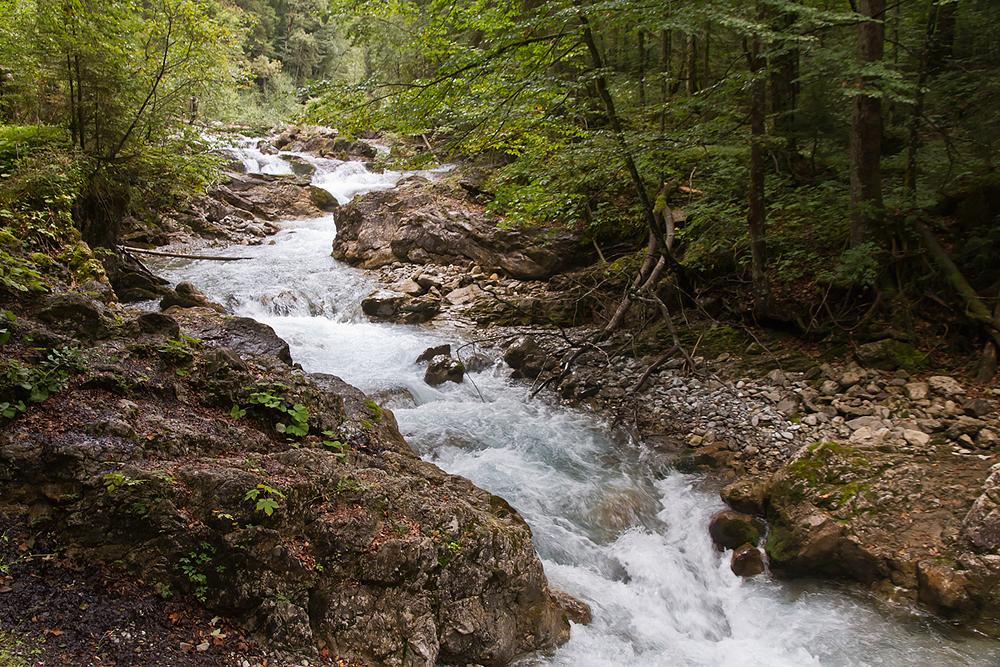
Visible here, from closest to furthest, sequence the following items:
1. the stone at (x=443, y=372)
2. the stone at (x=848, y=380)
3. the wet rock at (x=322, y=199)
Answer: the stone at (x=848, y=380)
the stone at (x=443, y=372)
the wet rock at (x=322, y=199)

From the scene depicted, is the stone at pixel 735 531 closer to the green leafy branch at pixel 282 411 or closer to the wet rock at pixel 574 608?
the wet rock at pixel 574 608

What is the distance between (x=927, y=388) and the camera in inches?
232

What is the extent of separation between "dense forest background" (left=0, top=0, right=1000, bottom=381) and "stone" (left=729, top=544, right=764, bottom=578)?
11.9 feet

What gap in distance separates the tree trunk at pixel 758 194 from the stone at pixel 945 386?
233 centimetres

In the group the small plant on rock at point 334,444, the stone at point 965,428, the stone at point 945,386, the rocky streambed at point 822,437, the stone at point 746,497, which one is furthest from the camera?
the stone at point 945,386

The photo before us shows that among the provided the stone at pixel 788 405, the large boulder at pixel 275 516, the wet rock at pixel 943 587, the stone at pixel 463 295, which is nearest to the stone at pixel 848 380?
the stone at pixel 788 405

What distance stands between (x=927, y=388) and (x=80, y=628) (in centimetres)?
785

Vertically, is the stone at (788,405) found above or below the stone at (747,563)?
above

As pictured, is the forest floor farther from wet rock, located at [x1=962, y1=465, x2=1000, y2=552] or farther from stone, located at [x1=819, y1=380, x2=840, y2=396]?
stone, located at [x1=819, y1=380, x2=840, y2=396]

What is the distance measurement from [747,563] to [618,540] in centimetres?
123

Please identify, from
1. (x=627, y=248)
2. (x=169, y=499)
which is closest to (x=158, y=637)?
(x=169, y=499)

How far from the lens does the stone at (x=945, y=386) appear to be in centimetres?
571

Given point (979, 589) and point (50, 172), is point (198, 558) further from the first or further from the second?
point (50, 172)

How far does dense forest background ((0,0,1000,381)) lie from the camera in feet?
20.6
